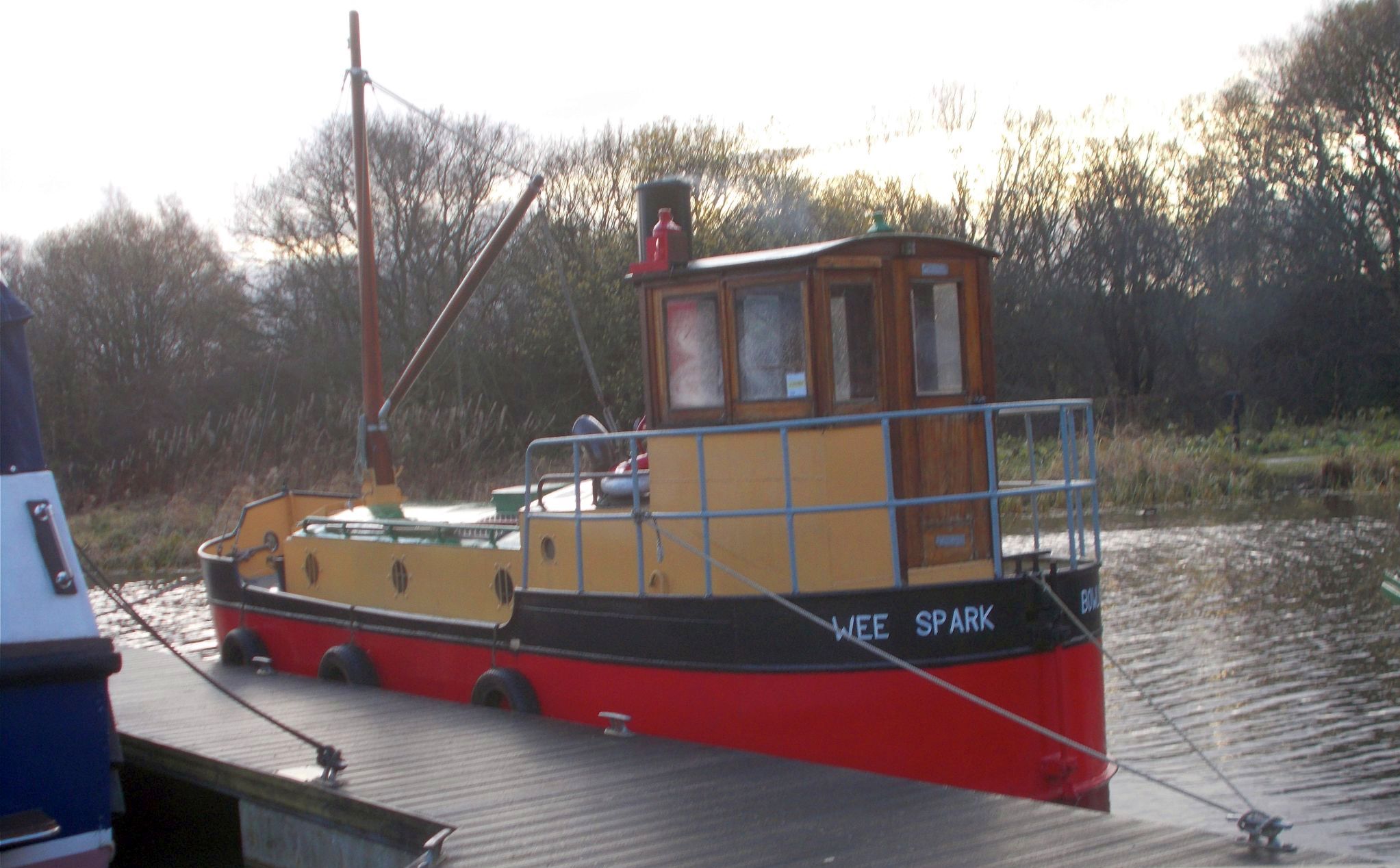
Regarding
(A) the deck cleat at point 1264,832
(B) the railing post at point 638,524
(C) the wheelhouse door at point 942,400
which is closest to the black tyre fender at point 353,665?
(B) the railing post at point 638,524

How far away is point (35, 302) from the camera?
3019cm

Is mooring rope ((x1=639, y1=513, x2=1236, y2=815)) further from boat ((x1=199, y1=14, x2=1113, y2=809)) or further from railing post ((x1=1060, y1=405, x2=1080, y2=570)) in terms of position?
railing post ((x1=1060, y1=405, x2=1080, y2=570))

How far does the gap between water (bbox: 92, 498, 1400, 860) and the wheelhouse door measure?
7.05ft

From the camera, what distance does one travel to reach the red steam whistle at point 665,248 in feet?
26.0

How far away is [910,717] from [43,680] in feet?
13.7

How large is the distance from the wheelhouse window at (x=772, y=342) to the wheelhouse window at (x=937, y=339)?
701 millimetres

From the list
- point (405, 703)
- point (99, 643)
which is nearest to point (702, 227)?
point (405, 703)

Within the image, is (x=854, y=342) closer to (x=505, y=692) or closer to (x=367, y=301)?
(x=505, y=692)

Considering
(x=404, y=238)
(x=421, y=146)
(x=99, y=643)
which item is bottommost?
(x=99, y=643)

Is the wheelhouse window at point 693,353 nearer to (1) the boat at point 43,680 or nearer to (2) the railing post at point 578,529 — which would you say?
(2) the railing post at point 578,529

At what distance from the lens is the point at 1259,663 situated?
11.5 m

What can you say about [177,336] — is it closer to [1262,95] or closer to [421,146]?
[421,146]

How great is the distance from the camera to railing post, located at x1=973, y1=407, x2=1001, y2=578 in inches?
280

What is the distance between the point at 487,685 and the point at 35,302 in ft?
84.8
